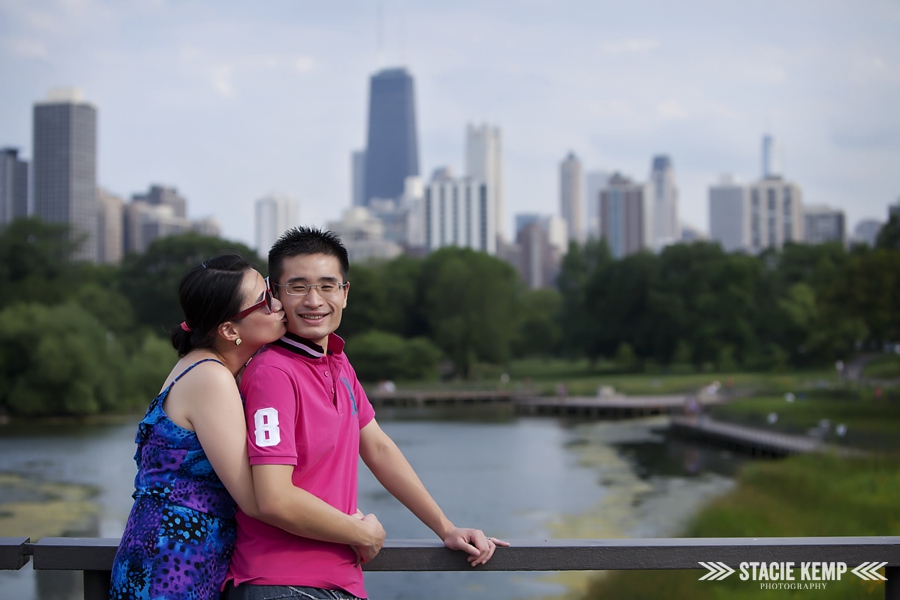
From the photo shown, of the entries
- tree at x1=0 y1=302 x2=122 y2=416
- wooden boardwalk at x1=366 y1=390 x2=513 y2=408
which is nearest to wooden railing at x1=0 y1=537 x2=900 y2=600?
tree at x1=0 y1=302 x2=122 y2=416

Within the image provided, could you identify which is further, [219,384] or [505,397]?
[505,397]

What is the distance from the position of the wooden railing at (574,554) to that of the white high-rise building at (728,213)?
183351 millimetres

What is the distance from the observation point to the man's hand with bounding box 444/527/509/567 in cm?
247

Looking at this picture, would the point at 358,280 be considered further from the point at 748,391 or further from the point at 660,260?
the point at 748,391

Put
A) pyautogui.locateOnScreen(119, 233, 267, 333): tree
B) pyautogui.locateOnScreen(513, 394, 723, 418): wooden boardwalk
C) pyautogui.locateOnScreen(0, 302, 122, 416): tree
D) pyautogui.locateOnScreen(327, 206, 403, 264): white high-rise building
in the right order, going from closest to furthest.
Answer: pyautogui.locateOnScreen(0, 302, 122, 416): tree
pyautogui.locateOnScreen(513, 394, 723, 418): wooden boardwalk
pyautogui.locateOnScreen(119, 233, 267, 333): tree
pyautogui.locateOnScreen(327, 206, 403, 264): white high-rise building

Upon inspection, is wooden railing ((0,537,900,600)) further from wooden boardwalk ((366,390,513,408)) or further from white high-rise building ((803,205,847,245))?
white high-rise building ((803,205,847,245))

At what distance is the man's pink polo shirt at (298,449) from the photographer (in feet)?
7.19

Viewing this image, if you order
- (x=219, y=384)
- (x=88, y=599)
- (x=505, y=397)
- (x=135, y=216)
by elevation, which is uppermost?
(x=135, y=216)

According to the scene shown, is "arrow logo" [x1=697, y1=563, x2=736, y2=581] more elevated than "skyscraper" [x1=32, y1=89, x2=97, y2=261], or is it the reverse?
"skyscraper" [x1=32, y1=89, x2=97, y2=261]

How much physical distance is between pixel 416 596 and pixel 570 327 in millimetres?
56768

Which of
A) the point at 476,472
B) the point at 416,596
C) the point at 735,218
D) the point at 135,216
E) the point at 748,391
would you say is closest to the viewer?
the point at 416,596

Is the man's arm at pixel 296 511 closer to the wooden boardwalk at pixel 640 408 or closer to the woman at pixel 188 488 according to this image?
the woman at pixel 188 488

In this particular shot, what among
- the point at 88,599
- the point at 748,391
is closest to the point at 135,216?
the point at 748,391

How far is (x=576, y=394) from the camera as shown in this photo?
174ft
